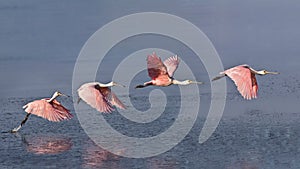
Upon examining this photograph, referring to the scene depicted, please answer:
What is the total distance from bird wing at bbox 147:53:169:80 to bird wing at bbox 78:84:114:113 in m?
0.59

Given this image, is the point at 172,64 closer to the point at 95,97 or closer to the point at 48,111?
the point at 95,97

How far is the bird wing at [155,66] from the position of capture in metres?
7.74

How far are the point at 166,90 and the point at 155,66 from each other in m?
2.11

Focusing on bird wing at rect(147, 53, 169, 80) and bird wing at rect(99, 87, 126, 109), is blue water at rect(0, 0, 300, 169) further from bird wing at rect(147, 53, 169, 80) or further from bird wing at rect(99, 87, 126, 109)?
bird wing at rect(147, 53, 169, 80)

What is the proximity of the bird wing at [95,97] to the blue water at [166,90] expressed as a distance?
435 mm

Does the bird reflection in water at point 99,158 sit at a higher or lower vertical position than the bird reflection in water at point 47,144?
lower

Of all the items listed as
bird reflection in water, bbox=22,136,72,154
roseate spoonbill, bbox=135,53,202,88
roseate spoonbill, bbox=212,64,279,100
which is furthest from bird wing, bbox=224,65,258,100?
bird reflection in water, bbox=22,136,72,154

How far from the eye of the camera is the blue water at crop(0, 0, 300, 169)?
7070mm

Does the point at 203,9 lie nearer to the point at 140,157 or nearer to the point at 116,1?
the point at 116,1

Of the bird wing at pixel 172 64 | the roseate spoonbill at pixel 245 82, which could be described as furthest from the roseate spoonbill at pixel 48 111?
the roseate spoonbill at pixel 245 82

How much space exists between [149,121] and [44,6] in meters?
8.07

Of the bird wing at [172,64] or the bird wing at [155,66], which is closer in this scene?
the bird wing at [155,66]

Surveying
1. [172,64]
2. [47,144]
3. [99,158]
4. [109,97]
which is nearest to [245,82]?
[172,64]

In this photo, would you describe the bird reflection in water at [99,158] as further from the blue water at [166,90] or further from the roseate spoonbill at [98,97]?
the roseate spoonbill at [98,97]
